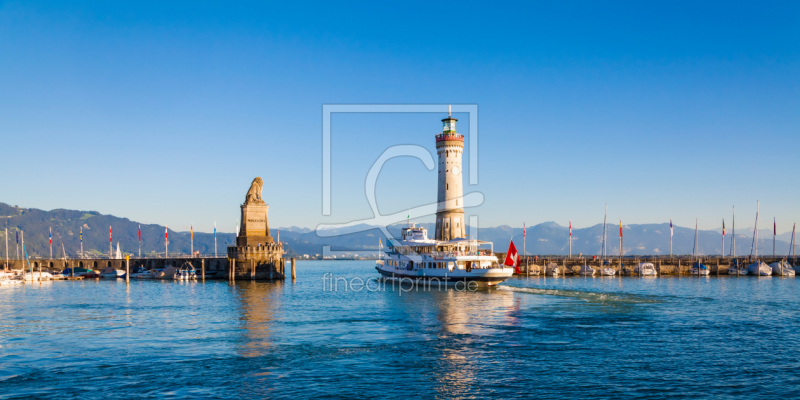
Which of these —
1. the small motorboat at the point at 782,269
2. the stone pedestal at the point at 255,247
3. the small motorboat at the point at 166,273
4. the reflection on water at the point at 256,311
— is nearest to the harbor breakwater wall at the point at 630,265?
the small motorboat at the point at 782,269

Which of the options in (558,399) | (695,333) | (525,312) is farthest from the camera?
(525,312)

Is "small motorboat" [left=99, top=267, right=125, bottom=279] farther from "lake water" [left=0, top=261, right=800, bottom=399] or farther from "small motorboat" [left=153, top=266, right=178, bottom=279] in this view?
"lake water" [left=0, top=261, right=800, bottom=399]

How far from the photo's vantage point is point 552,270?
431 ft

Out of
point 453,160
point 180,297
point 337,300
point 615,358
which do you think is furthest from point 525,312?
point 453,160

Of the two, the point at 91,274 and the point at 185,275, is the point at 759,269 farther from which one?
the point at 91,274

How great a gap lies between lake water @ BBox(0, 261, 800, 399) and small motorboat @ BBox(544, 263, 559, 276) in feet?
198

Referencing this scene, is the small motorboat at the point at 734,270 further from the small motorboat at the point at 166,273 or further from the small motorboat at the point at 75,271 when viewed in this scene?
the small motorboat at the point at 75,271

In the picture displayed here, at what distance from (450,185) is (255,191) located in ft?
119

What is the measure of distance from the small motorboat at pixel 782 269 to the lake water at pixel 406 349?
70.1 metres

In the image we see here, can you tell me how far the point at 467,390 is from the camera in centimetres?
3030

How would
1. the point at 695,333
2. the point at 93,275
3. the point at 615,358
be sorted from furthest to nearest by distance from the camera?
the point at 93,275 → the point at 695,333 → the point at 615,358

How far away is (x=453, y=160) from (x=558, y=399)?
86526 mm

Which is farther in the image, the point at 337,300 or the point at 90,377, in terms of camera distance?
the point at 337,300

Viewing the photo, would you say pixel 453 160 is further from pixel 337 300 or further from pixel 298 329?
pixel 298 329
